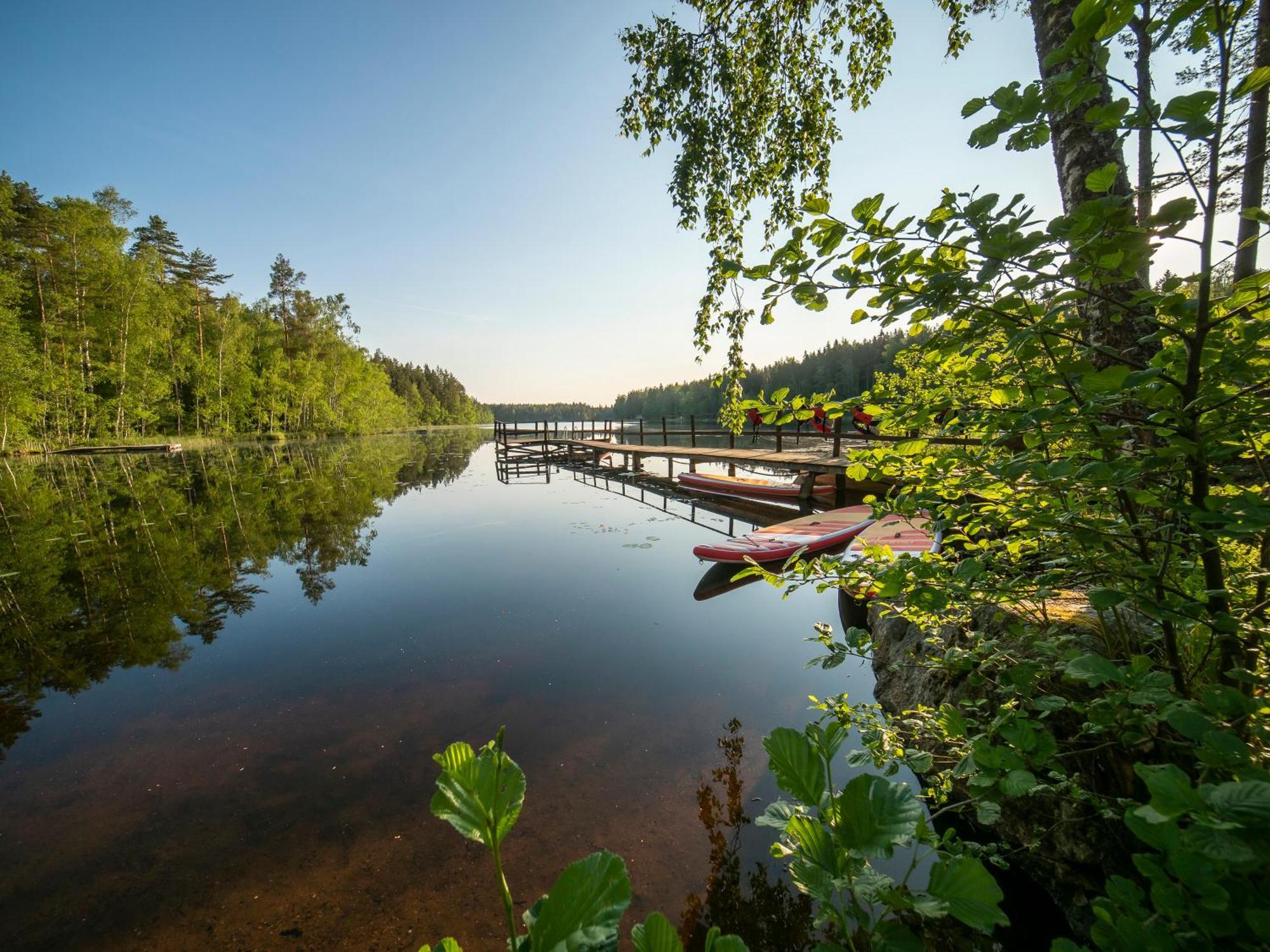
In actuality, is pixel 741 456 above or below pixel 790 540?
above

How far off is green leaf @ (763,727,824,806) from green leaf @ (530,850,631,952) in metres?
0.35

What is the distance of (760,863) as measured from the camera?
2.71 metres

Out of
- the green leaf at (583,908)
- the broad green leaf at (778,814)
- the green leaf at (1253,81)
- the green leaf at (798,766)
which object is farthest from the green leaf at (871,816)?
the green leaf at (1253,81)

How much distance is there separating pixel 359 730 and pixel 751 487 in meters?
11.8

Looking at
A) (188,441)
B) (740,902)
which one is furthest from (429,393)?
(740,902)

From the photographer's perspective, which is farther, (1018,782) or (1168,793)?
(1018,782)

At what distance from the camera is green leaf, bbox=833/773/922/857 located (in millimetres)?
696

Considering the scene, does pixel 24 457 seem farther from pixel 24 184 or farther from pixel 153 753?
pixel 153 753

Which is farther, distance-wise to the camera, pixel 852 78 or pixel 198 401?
pixel 198 401

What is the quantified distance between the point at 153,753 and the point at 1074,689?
18.9 feet

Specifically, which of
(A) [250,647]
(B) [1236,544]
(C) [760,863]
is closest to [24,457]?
(A) [250,647]

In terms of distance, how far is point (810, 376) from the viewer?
235 feet

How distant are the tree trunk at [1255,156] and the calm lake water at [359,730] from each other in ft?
10.3

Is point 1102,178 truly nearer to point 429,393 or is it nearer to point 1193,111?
point 1193,111
